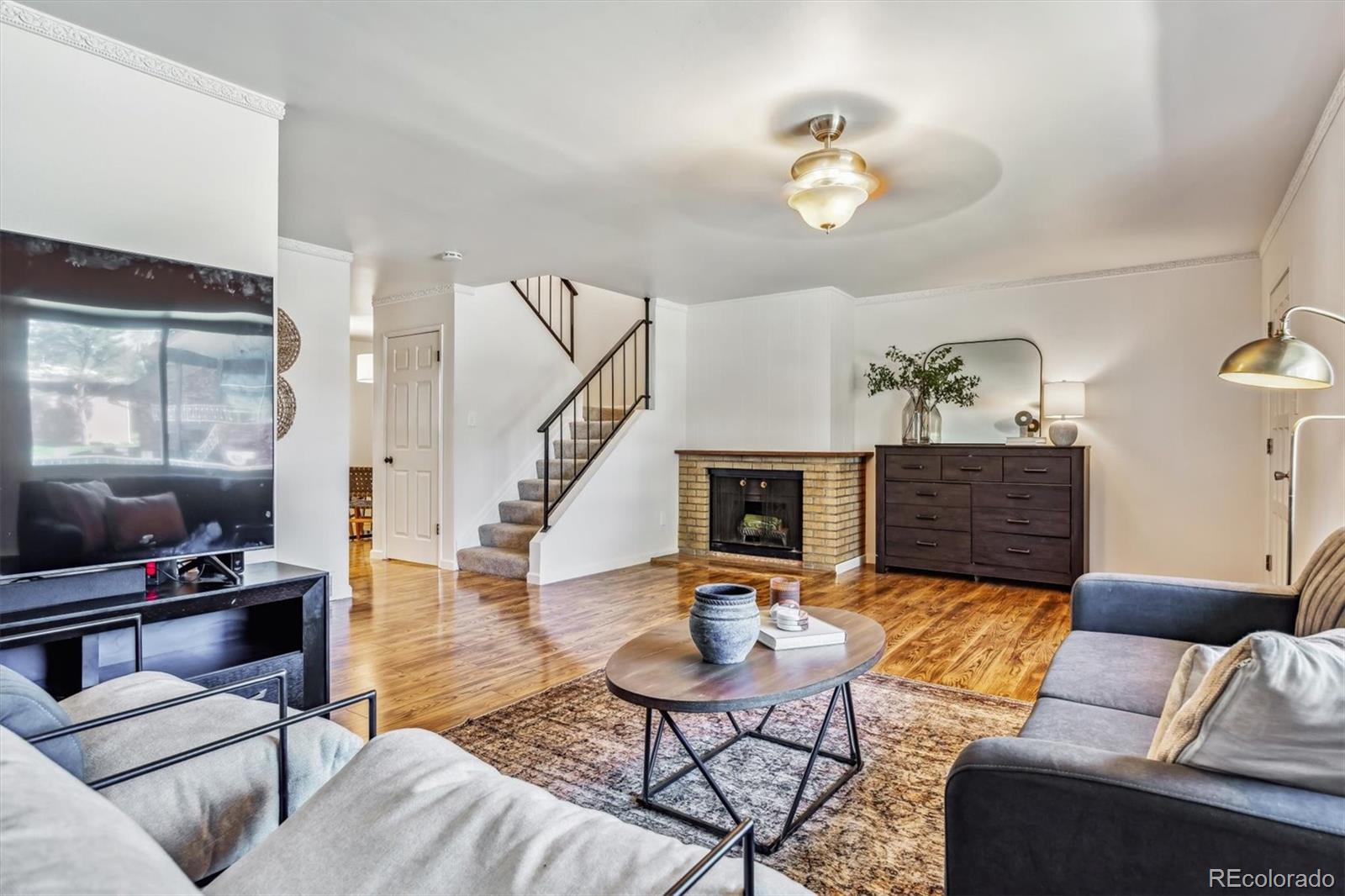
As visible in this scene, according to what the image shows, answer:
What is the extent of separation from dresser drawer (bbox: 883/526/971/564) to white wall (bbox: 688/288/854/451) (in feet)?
2.98

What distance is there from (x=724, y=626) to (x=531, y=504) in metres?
4.42

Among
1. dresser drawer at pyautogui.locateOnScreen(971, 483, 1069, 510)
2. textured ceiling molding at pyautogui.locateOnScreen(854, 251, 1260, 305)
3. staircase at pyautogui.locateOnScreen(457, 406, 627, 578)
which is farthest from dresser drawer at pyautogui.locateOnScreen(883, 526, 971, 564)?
staircase at pyautogui.locateOnScreen(457, 406, 627, 578)

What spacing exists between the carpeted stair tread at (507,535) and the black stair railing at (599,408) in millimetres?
248

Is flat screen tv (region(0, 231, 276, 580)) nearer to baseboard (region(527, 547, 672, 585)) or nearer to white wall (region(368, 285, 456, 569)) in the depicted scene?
baseboard (region(527, 547, 672, 585))

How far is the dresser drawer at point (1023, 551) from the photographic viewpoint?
5.17 m

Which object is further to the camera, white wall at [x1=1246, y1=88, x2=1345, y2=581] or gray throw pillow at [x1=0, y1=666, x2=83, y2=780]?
white wall at [x1=1246, y1=88, x2=1345, y2=581]

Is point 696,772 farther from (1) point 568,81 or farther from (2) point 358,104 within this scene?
(2) point 358,104

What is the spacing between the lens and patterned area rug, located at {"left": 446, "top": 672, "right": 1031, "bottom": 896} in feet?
6.02

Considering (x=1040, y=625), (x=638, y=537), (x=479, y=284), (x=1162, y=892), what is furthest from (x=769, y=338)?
(x=1162, y=892)

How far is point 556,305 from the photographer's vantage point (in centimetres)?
721

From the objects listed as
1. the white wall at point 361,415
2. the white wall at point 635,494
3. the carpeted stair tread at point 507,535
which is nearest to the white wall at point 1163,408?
the white wall at point 635,494

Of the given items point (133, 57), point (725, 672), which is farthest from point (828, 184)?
point (133, 57)

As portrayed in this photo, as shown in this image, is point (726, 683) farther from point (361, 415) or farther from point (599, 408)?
point (361, 415)

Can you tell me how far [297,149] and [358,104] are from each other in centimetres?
62
